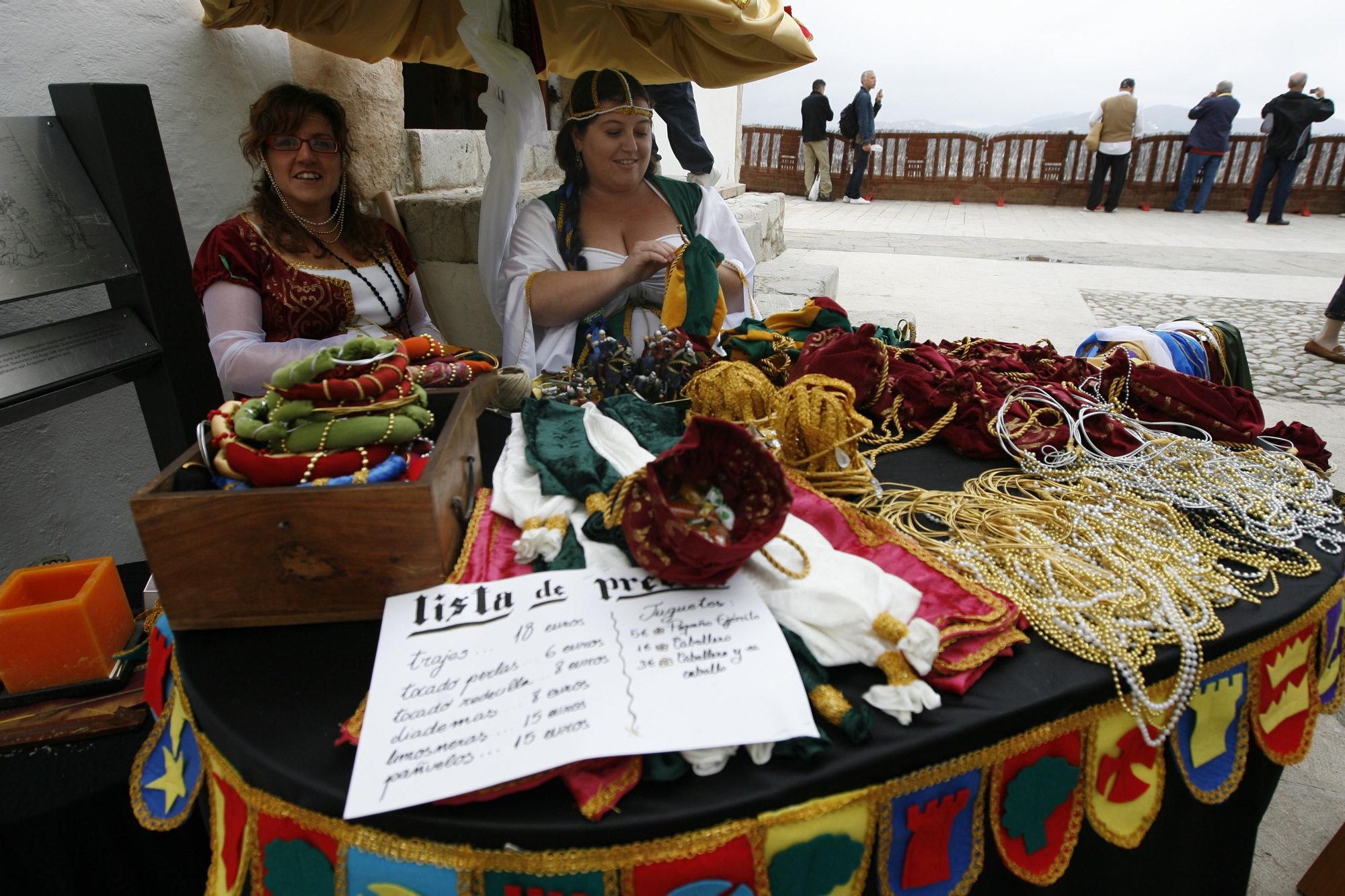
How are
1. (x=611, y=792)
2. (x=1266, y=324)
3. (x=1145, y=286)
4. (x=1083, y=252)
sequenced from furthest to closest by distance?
1. (x=1083, y=252)
2. (x=1145, y=286)
3. (x=1266, y=324)
4. (x=611, y=792)

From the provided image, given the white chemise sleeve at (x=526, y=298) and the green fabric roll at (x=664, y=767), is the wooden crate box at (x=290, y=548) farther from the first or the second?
the white chemise sleeve at (x=526, y=298)

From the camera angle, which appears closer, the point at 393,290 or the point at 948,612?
the point at 948,612

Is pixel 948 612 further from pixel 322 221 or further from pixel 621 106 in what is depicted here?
pixel 322 221

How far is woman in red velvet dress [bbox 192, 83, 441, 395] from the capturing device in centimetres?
182

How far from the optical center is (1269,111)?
365 inches

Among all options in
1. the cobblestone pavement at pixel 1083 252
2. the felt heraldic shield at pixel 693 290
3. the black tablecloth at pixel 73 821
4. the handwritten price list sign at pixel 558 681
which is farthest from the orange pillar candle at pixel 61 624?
the cobblestone pavement at pixel 1083 252

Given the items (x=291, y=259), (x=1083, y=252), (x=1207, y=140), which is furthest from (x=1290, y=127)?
(x=291, y=259)

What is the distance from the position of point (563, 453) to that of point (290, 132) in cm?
138

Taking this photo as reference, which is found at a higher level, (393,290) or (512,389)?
(393,290)

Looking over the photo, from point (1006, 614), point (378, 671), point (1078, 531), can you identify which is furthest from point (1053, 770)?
point (378, 671)

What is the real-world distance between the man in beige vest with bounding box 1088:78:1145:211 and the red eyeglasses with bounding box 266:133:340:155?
42.6 feet

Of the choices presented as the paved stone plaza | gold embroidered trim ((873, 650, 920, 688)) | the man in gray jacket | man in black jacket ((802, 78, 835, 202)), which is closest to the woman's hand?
gold embroidered trim ((873, 650, 920, 688))

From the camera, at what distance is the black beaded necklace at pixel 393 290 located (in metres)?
2.07

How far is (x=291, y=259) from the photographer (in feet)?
6.44
